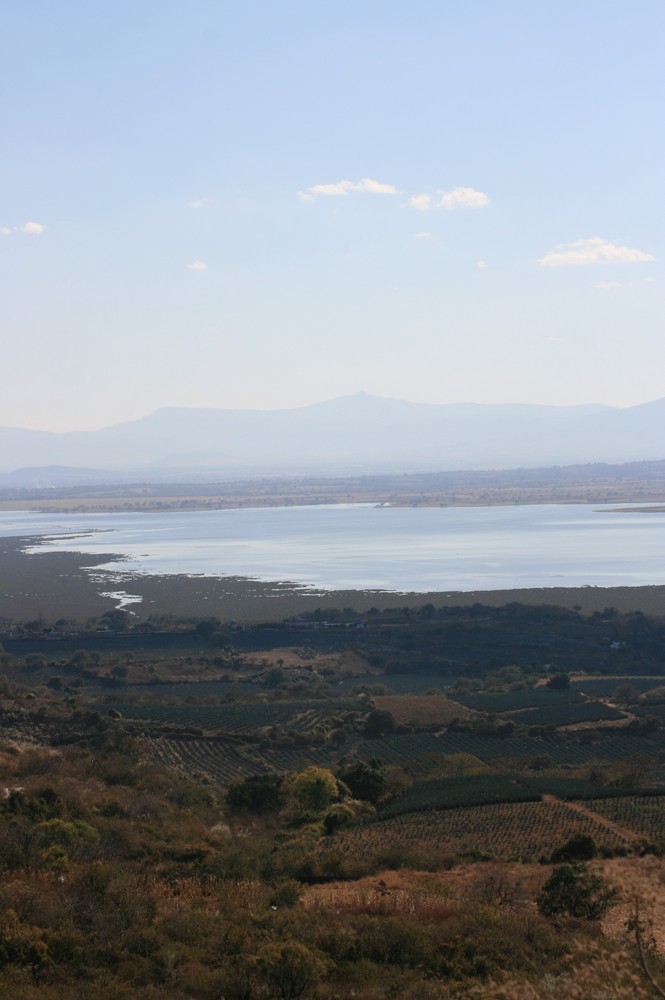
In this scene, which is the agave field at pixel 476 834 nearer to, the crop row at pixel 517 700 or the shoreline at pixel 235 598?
the crop row at pixel 517 700

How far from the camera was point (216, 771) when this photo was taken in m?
27.9

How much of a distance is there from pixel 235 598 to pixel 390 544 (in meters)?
36.6

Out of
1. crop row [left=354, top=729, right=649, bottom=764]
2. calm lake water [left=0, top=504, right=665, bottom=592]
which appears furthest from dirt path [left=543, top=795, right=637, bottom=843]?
calm lake water [left=0, top=504, right=665, bottom=592]

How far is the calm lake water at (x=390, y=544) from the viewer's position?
2980 inches

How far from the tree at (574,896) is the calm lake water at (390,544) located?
55.3m

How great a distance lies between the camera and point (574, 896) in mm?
12398

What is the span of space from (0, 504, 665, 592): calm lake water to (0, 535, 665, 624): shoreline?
3335 mm

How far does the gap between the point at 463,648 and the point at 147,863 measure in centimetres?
3851

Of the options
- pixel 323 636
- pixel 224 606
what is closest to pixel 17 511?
pixel 224 606

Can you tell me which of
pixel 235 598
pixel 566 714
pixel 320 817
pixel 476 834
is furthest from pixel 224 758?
pixel 235 598

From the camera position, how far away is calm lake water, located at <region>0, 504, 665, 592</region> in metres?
75.7

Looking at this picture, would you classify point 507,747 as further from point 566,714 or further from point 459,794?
point 459,794

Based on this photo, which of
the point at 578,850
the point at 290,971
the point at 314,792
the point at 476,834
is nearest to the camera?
the point at 290,971

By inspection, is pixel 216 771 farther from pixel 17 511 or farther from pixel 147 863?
pixel 17 511
